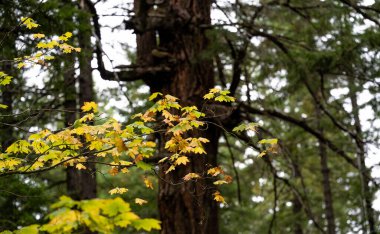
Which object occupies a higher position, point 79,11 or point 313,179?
point 79,11

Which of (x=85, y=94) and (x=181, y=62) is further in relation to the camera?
(x=85, y=94)

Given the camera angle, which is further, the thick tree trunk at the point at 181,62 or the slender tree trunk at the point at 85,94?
the slender tree trunk at the point at 85,94

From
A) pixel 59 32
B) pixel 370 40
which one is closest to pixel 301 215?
pixel 370 40

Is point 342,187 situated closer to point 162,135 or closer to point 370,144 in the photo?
point 370,144

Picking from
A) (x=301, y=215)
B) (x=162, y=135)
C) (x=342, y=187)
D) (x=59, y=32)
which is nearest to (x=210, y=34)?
(x=162, y=135)

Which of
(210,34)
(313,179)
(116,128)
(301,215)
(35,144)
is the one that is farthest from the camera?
(313,179)

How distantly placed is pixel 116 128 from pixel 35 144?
34.6 inches

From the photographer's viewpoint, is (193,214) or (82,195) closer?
(193,214)

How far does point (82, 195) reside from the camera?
8.66m

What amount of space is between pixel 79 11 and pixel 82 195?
4007 mm

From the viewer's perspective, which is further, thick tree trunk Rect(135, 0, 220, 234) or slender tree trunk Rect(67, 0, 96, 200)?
slender tree trunk Rect(67, 0, 96, 200)

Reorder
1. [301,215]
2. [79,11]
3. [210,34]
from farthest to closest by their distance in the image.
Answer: [301,215], [210,34], [79,11]

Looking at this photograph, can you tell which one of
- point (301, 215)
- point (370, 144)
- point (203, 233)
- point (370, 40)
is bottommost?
point (301, 215)

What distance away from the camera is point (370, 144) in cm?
677
